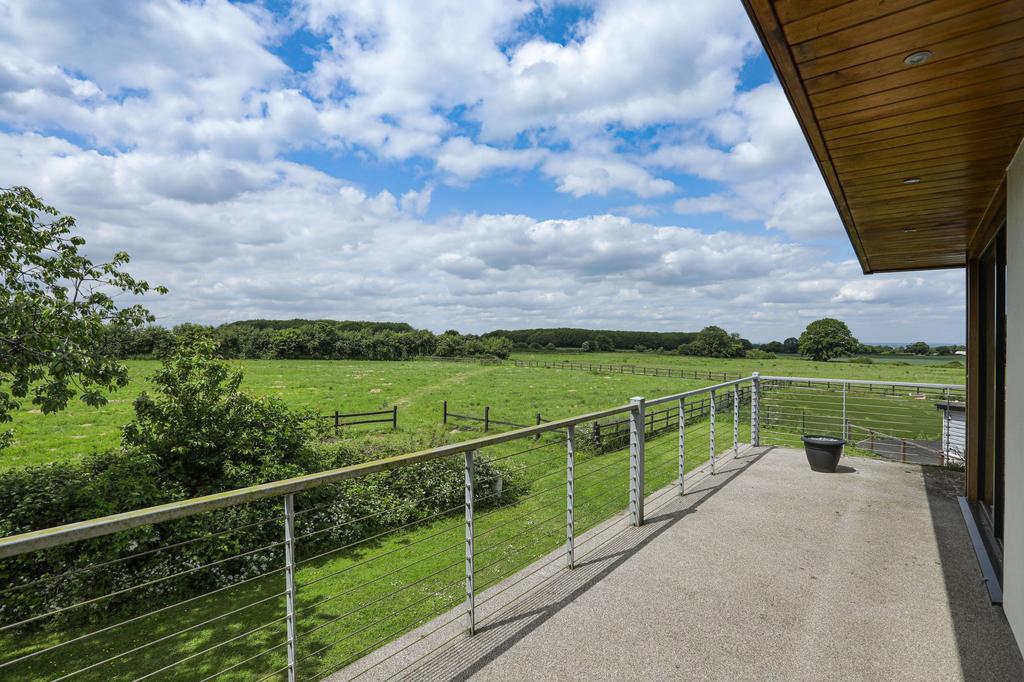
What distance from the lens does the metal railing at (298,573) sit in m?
2.39

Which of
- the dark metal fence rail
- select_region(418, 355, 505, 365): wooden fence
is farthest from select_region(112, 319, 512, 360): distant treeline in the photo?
the dark metal fence rail

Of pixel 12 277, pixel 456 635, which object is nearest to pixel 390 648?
pixel 456 635

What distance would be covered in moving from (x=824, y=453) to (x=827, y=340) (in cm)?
6428

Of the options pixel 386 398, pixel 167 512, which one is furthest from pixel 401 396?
pixel 167 512

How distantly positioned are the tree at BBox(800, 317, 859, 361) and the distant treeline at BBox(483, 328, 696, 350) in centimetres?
1392

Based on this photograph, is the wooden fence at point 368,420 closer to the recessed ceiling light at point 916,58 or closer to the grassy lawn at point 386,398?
the grassy lawn at point 386,398

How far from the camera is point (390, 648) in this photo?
2287 millimetres

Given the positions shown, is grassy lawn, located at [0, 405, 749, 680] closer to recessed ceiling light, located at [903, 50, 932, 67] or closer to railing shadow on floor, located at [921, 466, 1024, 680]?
railing shadow on floor, located at [921, 466, 1024, 680]

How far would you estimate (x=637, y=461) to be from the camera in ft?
12.6

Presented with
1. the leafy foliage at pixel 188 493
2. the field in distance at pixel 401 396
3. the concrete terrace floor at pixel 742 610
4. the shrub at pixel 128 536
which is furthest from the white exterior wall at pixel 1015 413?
the field in distance at pixel 401 396

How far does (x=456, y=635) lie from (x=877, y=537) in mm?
3362

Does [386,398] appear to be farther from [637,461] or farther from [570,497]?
[570,497]

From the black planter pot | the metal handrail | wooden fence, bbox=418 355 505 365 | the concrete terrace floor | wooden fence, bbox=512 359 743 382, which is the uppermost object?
the metal handrail

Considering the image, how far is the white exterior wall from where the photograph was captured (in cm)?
231
